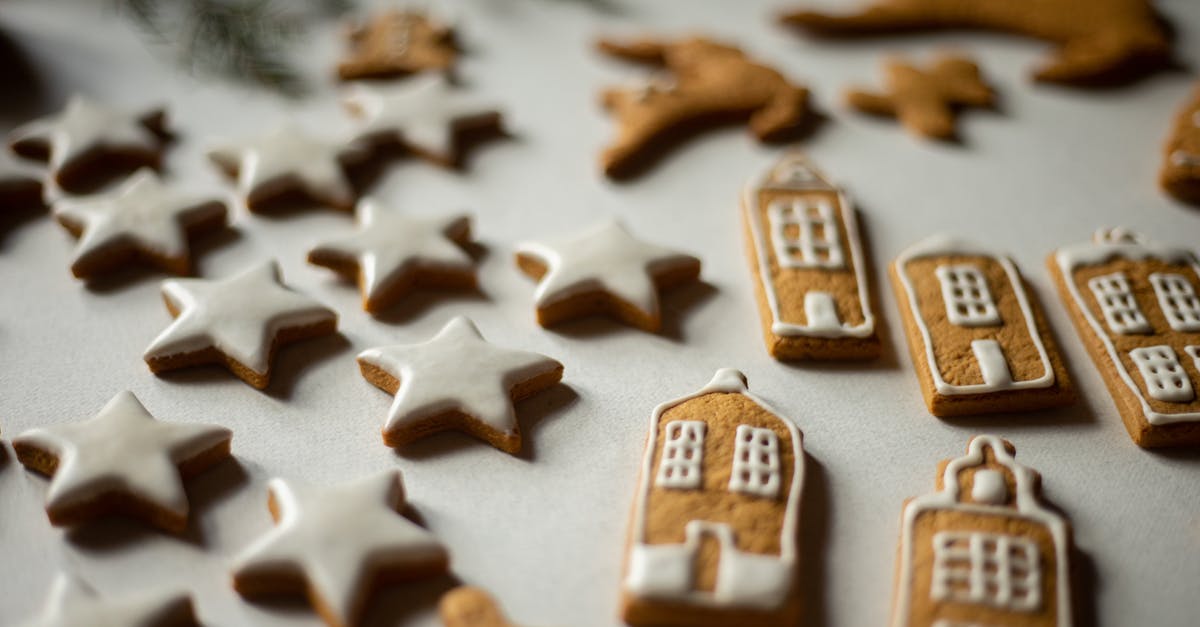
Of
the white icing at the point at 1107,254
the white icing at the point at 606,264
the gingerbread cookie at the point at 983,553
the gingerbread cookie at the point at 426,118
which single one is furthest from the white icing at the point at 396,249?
the white icing at the point at 1107,254

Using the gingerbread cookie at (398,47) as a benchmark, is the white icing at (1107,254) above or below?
below

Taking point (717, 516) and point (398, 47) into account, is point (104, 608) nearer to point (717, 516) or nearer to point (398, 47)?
point (717, 516)

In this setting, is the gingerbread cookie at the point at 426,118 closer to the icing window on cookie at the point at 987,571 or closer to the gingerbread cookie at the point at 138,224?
the gingerbread cookie at the point at 138,224

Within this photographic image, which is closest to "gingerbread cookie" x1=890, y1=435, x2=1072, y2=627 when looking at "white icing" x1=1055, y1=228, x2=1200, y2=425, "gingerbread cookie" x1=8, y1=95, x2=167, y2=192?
"white icing" x1=1055, y1=228, x2=1200, y2=425

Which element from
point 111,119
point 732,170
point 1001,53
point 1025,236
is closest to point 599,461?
point 732,170

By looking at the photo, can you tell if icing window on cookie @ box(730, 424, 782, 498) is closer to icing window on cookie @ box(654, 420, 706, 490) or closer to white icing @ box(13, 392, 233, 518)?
icing window on cookie @ box(654, 420, 706, 490)

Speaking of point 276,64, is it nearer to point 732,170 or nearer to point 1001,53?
point 732,170

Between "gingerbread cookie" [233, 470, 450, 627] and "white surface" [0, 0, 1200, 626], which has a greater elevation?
"white surface" [0, 0, 1200, 626]
